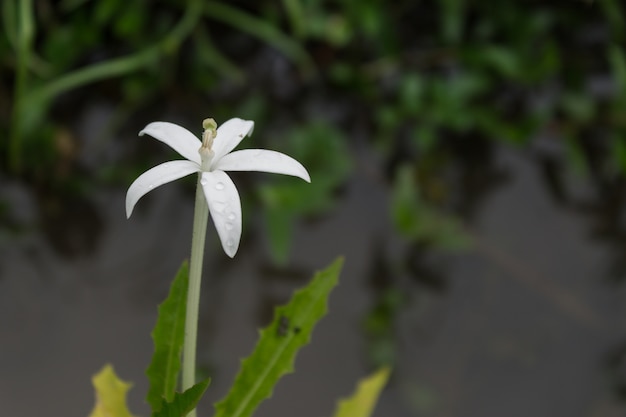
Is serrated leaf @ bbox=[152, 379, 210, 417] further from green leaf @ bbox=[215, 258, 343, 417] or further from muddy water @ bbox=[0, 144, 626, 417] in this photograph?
muddy water @ bbox=[0, 144, 626, 417]

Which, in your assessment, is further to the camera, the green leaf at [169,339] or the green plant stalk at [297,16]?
the green plant stalk at [297,16]

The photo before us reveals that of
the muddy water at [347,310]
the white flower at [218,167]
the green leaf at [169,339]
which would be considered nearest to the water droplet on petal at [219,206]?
the white flower at [218,167]

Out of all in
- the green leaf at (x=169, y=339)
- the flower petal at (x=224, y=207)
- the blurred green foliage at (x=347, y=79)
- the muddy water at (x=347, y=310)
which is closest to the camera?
the flower petal at (x=224, y=207)

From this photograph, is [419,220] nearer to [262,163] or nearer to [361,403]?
[361,403]

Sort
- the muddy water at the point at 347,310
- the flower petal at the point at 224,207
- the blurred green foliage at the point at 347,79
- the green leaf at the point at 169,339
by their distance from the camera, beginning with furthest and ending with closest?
the blurred green foliage at the point at 347,79
the muddy water at the point at 347,310
the green leaf at the point at 169,339
the flower petal at the point at 224,207

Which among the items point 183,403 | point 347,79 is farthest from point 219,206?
point 347,79

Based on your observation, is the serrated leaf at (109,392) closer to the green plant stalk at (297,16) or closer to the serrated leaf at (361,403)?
the serrated leaf at (361,403)

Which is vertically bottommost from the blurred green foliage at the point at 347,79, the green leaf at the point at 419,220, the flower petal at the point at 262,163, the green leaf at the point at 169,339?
the green leaf at the point at 169,339
